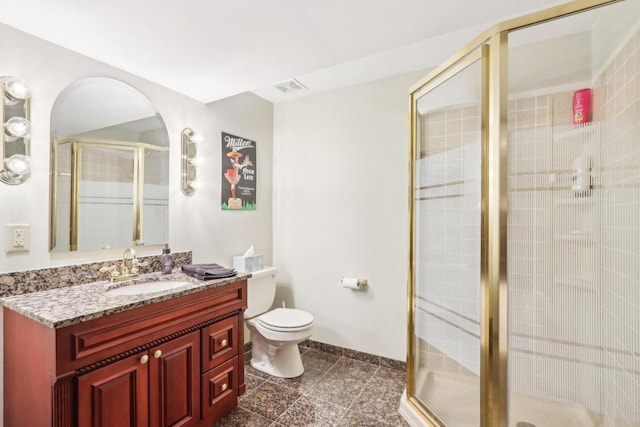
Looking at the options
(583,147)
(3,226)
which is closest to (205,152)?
(3,226)

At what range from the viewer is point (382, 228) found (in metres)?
2.45

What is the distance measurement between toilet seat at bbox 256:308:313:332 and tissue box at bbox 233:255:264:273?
380mm

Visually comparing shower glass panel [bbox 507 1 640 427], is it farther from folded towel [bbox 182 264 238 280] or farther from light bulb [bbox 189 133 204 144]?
light bulb [bbox 189 133 204 144]

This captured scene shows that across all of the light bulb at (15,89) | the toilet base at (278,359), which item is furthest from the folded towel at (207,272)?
the light bulb at (15,89)

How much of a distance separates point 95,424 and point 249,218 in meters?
1.71

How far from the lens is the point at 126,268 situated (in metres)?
1.74

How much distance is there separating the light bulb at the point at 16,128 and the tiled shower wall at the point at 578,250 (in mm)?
2152

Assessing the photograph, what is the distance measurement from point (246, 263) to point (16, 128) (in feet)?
4.98

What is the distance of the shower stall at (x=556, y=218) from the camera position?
3.83ft

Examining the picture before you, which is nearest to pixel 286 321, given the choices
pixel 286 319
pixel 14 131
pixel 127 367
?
pixel 286 319

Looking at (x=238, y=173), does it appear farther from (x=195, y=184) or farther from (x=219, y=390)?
(x=219, y=390)

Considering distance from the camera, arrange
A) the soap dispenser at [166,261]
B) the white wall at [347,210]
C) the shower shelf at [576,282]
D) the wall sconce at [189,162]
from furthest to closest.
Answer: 1. the white wall at [347,210]
2. the wall sconce at [189,162]
3. the soap dispenser at [166,261]
4. the shower shelf at [576,282]

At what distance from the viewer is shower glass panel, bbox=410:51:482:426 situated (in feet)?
4.69

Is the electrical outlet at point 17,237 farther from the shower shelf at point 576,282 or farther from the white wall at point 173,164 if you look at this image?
the shower shelf at point 576,282
